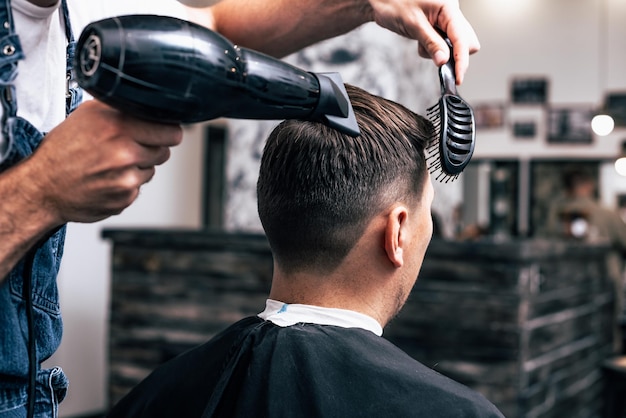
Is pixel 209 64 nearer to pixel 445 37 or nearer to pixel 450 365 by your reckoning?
pixel 445 37

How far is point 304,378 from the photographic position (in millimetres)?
1219

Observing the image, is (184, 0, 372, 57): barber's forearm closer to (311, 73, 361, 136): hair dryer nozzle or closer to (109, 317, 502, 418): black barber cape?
(311, 73, 361, 136): hair dryer nozzle

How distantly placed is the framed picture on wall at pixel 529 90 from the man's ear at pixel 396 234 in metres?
8.73

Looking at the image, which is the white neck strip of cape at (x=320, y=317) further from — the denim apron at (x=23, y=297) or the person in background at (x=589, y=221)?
the person in background at (x=589, y=221)

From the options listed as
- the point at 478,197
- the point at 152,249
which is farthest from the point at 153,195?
the point at 478,197

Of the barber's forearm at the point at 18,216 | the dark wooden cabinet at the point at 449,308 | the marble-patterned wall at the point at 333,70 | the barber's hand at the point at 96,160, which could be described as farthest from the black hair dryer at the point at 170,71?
the marble-patterned wall at the point at 333,70

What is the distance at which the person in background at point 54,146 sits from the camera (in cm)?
82

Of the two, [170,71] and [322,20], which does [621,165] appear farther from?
[170,71]

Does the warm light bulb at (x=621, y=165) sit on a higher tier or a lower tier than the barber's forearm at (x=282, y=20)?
higher

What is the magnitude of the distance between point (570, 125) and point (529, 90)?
72 cm

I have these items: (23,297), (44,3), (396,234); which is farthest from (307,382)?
(44,3)

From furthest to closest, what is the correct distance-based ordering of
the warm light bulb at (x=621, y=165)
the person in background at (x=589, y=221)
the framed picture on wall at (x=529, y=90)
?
1. the framed picture on wall at (x=529, y=90)
2. the warm light bulb at (x=621, y=165)
3. the person in background at (x=589, y=221)

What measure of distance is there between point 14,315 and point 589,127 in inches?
359

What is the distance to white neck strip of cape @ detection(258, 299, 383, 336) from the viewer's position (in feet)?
4.26
